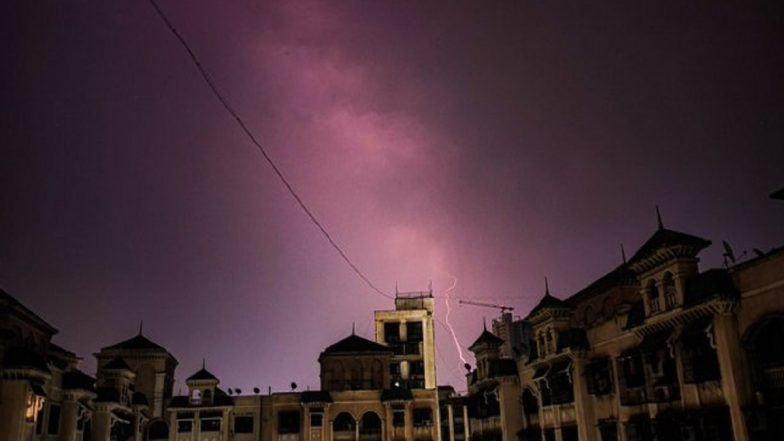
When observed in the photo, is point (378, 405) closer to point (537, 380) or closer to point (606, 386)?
point (537, 380)

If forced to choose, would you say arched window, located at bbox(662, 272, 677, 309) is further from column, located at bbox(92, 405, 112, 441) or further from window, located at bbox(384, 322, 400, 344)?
window, located at bbox(384, 322, 400, 344)

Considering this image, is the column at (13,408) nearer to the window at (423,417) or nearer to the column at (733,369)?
the window at (423,417)

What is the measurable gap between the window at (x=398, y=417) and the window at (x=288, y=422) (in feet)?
30.1

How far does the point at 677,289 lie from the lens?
2831 cm

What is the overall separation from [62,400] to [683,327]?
3942 cm

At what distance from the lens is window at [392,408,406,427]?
58.7 metres

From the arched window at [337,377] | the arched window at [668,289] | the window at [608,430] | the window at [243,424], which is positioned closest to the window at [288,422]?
the window at [243,424]

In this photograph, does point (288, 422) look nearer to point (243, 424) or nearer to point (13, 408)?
point (243, 424)

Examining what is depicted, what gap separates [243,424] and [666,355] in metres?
42.3

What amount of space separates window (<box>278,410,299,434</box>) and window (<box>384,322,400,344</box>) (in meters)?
24.1

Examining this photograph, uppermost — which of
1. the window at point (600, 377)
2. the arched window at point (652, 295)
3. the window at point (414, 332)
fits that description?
the window at point (414, 332)

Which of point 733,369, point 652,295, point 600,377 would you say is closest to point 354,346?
point 600,377

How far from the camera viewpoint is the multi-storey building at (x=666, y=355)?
24.3m

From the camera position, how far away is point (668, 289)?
29.2 meters
